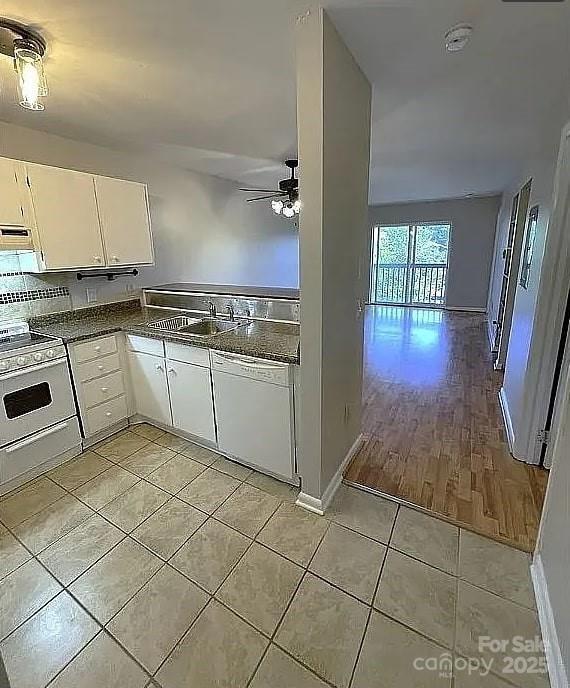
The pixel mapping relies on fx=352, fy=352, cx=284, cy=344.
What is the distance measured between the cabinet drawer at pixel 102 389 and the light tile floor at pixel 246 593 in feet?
2.16

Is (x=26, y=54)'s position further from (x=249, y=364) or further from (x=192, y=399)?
(x=192, y=399)

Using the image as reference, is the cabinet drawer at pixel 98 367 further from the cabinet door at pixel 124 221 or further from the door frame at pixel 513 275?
the door frame at pixel 513 275

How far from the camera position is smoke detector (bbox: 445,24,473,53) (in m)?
1.51

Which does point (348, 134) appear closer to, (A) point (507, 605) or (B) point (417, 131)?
(B) point (417, 131)

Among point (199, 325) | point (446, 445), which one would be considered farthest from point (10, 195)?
point (446, 445)

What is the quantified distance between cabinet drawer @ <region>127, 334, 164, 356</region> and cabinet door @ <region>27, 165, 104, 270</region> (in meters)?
0.70

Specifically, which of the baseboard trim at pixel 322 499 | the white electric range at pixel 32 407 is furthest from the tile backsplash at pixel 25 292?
the baseboard trim at pixel 322 499

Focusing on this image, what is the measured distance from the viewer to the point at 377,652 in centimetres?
135

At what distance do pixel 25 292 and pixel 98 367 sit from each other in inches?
34.2

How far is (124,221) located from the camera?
3.05m

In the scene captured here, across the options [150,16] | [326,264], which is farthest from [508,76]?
[150,16]

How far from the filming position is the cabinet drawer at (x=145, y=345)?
2.66m

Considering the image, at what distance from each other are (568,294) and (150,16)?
8.55 feet

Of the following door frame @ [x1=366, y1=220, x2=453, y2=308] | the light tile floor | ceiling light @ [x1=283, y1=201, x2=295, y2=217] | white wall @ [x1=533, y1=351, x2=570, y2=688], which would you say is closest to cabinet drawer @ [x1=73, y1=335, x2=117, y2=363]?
the light tile floor
